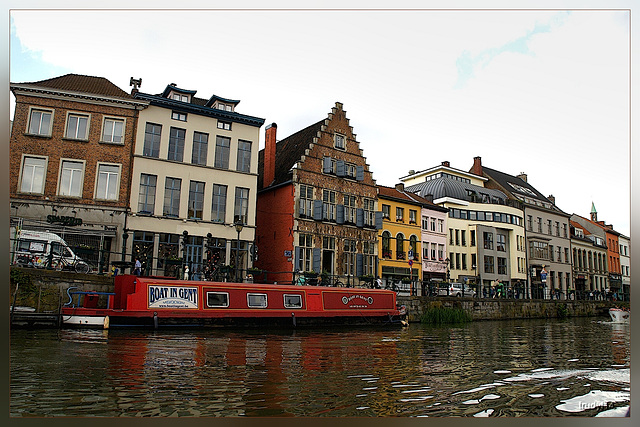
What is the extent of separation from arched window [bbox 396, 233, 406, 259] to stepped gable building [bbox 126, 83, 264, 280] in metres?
13.3

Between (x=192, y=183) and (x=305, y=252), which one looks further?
(x=305, y=252)

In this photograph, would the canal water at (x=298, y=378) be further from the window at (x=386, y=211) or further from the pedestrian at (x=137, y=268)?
the window at (x=386, y=211)

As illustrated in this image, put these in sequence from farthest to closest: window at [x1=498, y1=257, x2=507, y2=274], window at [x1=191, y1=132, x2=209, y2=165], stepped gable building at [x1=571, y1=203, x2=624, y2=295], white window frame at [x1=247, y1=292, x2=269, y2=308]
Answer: stepped gable building at [x1=571, y1=203, x2=624, y2=295]
window at [x1=498, y1=257, x2=507, y2=274]
window at [x1=191, y1=132, x2=209, y2=165]
white window frame at [x1=247, y1=292, x2=269, y2=308]

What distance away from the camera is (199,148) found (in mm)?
29578

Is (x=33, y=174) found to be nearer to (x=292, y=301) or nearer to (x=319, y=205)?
(x=292, y=301)

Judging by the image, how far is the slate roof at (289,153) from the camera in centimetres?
3500

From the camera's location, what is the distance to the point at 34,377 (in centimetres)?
855

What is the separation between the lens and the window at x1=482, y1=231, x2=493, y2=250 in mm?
47606

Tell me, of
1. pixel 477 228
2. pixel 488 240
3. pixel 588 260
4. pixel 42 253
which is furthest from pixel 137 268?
pixel 588 260

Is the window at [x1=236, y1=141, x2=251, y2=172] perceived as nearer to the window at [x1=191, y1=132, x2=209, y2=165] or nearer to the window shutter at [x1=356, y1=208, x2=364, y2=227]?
the window at [x1=191, y1=132, x2=209, y2=165]

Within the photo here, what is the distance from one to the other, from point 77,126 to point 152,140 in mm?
3695

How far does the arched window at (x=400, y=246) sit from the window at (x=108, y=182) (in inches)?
823

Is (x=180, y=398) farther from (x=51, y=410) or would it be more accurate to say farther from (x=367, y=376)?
(x=367, y=376)

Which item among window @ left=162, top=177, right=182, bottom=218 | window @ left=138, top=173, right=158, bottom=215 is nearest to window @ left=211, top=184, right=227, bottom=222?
window @ left=162, top=177, right=182, bottom=218
